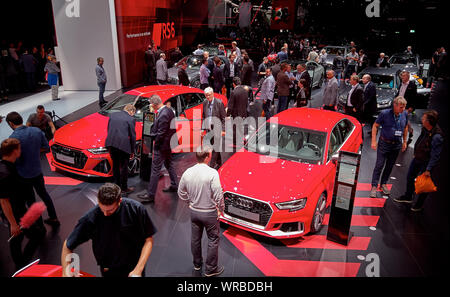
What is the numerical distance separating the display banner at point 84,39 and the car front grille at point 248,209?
10.9 metres

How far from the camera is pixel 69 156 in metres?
6.12

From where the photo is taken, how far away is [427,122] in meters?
5.12

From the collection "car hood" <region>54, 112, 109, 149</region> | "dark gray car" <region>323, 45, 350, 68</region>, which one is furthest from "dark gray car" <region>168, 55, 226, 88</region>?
"dark gray car" <region>323, 45, 350, 68</region>

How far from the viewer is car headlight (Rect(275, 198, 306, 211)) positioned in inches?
174

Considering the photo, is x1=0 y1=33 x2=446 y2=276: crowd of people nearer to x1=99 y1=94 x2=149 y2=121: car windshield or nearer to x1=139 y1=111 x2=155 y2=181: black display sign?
x1=139 y1=111 x2=155 y2=181: black display sign

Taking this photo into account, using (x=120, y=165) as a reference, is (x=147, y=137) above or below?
above

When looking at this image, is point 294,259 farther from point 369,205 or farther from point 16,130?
point 16,130

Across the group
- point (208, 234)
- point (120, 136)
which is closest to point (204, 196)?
point (208, 234)

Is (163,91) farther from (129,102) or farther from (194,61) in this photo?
(194,61)

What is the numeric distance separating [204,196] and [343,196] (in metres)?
2.05

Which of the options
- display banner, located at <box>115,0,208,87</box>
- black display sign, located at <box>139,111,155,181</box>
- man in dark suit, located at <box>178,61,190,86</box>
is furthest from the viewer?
display banner, located at <box>115,0,208,87</box>

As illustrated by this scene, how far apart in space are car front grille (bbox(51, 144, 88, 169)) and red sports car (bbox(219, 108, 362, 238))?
8.84 ft

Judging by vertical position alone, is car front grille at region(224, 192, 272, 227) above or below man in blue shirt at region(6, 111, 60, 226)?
below
